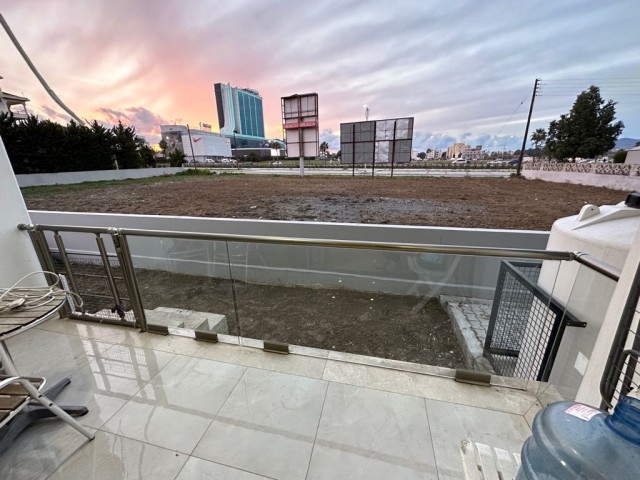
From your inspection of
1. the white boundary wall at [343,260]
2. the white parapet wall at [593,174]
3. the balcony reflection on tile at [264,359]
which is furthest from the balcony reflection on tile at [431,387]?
the white parapet wall at [593,174]

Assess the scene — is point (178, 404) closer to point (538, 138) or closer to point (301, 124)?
point (301, 124)

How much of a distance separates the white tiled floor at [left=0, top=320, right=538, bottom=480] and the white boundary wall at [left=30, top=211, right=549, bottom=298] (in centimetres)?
104

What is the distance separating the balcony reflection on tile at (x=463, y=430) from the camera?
1.24 meters

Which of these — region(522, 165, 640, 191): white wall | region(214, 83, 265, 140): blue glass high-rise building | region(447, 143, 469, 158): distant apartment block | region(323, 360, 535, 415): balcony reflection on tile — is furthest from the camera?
region(447, 143, 469, 158): distant apartment block

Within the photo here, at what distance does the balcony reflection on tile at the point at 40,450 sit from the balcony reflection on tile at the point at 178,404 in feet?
0.53

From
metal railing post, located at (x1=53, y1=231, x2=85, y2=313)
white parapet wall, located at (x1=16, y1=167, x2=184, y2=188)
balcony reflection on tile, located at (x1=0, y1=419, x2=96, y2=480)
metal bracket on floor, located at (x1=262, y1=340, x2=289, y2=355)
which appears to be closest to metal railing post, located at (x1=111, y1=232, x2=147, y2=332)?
metal railing post, located at (x1=53, y1=231, x2=85, y2=313)

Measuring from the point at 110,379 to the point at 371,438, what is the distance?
5.77ft

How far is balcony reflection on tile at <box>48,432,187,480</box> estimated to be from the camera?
119 cm

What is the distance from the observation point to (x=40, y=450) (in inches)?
51.0

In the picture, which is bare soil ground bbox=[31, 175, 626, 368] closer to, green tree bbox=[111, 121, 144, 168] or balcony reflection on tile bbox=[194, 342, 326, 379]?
balcony reflection on tile bbox=[194, 342, 326, 379]

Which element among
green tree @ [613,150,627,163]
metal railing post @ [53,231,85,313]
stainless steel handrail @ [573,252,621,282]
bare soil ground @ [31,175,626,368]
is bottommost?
bare soil ground @ [31,175,626,368]

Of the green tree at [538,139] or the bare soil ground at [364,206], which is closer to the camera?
the bare soil ground at [364,206]

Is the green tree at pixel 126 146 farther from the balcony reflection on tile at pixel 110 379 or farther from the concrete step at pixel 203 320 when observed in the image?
the balcony reflection on tile at pixel 110 379

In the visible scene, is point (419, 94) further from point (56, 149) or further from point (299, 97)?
point (56, 149)
